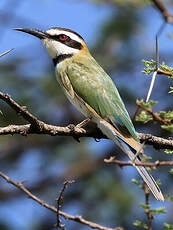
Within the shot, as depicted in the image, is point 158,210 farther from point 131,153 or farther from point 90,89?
point 90,89

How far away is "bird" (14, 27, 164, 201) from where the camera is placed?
3.05 metres

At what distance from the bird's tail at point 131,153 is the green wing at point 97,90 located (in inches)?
2.6

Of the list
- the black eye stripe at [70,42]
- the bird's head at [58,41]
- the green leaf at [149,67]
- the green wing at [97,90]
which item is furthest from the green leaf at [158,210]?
the black eye stripe at [70,42]


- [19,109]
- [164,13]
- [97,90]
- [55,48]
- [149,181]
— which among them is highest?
[164,13]

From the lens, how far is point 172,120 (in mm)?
2297

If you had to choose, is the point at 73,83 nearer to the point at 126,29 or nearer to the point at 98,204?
the point at 98,204

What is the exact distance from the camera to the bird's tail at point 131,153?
2664mm

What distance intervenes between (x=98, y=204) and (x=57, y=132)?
2.48 meters

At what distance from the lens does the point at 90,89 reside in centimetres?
360

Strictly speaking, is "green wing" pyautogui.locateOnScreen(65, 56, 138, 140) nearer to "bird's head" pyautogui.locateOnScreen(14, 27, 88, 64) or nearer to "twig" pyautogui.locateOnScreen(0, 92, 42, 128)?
"bird's head" pyautogui.locateOnScreen(14, 27, 88, 64)

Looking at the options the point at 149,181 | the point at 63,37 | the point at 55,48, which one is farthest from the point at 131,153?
the point at 63,37

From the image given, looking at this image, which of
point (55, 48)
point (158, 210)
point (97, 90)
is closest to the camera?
point (158, 210)

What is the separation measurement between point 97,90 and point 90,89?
0.16 feet

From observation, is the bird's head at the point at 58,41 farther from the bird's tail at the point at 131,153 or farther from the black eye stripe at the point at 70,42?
the bird's tail at the point at 131,153
